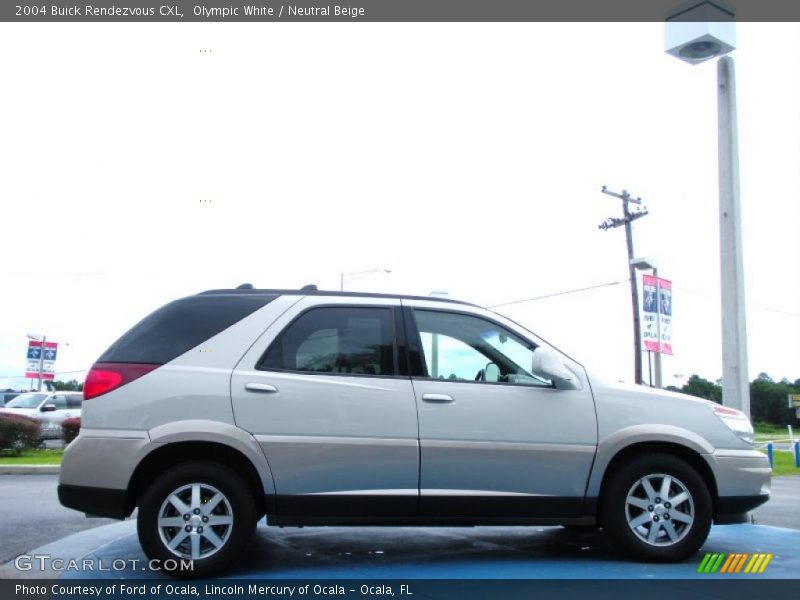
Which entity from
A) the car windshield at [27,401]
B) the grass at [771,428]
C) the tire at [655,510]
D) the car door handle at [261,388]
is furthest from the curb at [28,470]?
the grass at [771,428]

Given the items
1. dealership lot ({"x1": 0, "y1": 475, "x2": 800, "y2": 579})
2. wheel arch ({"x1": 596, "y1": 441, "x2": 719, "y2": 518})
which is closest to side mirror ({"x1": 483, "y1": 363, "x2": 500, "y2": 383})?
wheel arch ({"x1": 596, "y1": 441, "x2": 719, "y2": 518})

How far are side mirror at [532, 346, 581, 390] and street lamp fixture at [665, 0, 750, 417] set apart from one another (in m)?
3.49

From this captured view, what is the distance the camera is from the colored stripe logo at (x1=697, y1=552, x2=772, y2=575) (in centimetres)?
534

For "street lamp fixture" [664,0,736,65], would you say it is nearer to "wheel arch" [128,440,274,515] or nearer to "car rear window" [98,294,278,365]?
"car rear window" [98,294,278,365]

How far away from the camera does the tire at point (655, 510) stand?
5410 mm

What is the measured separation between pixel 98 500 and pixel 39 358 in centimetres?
3673

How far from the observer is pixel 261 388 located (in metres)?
5.21

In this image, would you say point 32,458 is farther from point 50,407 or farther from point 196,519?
point 196,519

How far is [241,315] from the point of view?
5539 mm

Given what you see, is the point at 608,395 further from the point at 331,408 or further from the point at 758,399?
the point at 758,399

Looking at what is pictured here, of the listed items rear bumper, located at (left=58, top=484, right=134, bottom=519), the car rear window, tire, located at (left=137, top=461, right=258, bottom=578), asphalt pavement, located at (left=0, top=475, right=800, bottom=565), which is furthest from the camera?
asphalt pavement, located at (left=0, top=475, right=800, bottom=565)

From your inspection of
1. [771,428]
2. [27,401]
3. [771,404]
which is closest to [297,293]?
[27,401]
